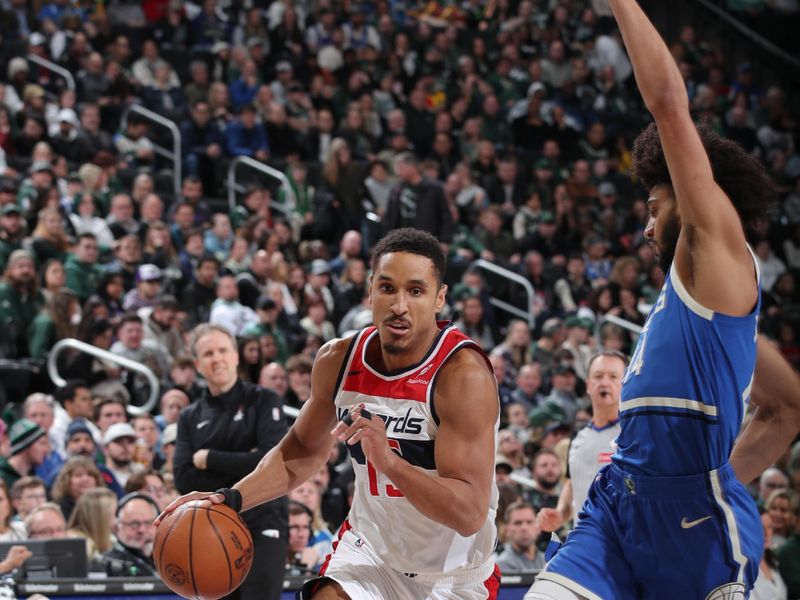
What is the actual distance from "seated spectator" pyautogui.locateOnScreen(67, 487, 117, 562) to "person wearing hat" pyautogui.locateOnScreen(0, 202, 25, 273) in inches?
168

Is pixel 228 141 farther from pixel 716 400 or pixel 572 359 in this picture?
pixel 716 400

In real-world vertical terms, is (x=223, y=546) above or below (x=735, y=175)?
below

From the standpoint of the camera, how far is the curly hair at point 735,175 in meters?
3.70

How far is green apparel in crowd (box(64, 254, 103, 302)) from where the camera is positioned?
11.8m

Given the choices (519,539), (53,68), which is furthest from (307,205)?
(519,539)

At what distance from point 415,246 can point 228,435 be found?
A: 249 centimetres

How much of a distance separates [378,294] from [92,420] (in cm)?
628

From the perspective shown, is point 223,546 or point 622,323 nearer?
point 223,546

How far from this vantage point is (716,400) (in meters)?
3.63

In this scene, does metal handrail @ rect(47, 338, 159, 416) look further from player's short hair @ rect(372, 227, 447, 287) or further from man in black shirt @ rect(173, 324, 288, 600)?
player's short hair @ rect(372, 227, 447, 287)

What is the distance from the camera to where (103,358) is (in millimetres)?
10766

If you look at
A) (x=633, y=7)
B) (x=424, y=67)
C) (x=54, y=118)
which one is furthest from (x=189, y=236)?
(x=633, y=7)

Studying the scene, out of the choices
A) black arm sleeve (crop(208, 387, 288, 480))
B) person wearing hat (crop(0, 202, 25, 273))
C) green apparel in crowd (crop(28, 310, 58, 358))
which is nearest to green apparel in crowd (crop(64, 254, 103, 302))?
person wearing hat (crop(0, 202, 25, 273))

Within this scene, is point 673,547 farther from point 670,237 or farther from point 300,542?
point 300,542
